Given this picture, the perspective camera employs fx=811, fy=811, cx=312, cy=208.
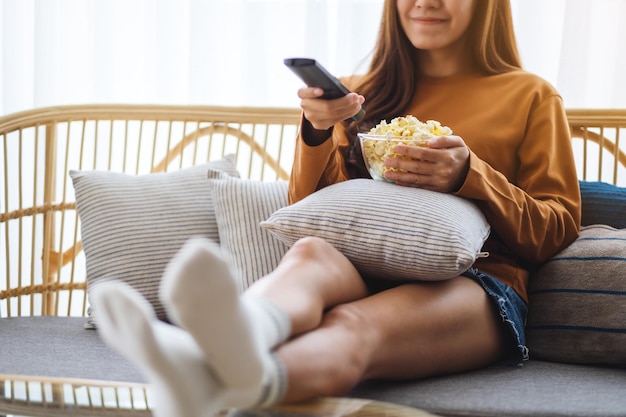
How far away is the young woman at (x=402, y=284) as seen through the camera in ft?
2.61

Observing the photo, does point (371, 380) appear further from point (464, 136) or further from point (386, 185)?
point (464, 136)

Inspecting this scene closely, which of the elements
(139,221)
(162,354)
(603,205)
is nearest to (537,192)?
(603,205)

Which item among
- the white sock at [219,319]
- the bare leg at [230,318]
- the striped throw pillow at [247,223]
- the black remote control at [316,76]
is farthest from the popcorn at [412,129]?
the white sock at [219,319]

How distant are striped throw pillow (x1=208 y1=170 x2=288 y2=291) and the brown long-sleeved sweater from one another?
0.11m

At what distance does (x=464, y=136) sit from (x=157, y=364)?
93 centimetres

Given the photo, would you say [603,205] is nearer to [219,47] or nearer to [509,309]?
[509,309]

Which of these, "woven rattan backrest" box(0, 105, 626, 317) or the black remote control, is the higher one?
the black remote control

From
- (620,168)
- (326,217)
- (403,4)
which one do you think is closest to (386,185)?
(326,217)

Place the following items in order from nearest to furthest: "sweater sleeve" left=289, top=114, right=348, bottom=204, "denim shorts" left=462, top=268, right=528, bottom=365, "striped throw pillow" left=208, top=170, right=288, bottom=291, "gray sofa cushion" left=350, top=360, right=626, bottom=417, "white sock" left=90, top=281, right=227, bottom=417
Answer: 1. "white sock" left=90, top=281, right=227, bottom=417
2. "gray sofa cushion" left=350, top=360, right=626, bottom=417
3. "denim shorts" left=462, top=268, right=528, bottom=365
4. "sweater sleeve" left=289, top=114, right=348, bottom=204
5. "striped throw pillow" left=208, top=170, right=288, bottom=291

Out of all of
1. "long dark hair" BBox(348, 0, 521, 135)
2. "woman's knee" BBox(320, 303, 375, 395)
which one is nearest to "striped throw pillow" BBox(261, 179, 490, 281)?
"woman's knee" BBox(320, 303, 375, 395)

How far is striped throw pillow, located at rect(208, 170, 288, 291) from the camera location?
1586 millimetres

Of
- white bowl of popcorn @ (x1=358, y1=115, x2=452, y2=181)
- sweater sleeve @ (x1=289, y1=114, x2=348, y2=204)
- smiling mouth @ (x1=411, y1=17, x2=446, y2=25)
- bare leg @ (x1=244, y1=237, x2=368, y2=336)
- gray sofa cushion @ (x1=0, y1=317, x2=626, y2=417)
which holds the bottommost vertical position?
gray sofa cushion @ (x1=0, y1=317, x2=626, y2=417)

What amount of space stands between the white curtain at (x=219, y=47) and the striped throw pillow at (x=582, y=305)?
766 millimetres

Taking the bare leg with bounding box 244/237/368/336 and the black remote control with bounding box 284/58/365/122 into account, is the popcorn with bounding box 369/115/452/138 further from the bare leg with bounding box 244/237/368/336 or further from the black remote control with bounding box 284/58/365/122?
the bare leg with bounding box 244/237/368/336
